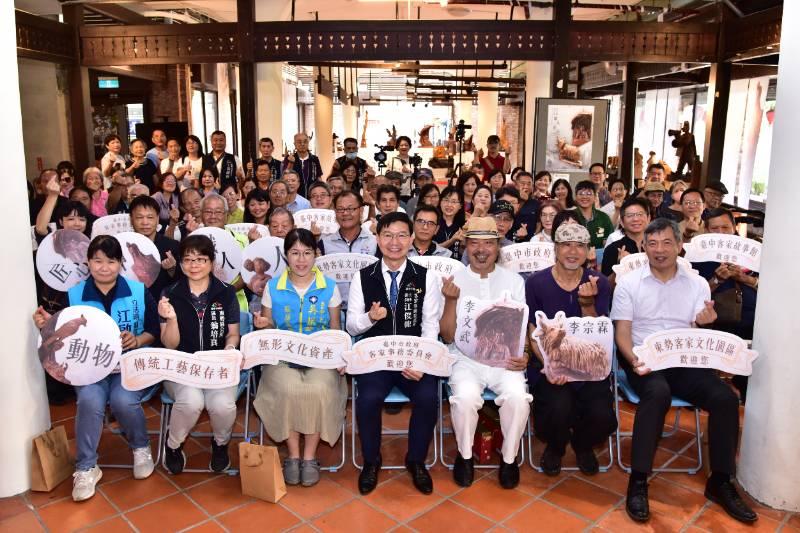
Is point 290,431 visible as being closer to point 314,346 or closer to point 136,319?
point 314,346

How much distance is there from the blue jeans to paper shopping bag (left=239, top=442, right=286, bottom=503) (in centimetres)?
61

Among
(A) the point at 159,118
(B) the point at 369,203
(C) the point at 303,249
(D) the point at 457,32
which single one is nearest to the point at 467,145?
(A) the point at 159,118

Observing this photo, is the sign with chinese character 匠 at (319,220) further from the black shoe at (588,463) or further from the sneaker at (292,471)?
the black shoe at (588,463)

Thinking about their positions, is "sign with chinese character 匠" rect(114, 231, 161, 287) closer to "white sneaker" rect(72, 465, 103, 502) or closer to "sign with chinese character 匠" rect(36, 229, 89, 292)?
"sign with chinese character 匠" rect(36, 229, 89, 292)

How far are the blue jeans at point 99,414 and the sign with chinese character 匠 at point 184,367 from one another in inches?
7.1

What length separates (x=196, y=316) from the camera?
3271 millimetres

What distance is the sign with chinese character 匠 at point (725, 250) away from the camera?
3.93m

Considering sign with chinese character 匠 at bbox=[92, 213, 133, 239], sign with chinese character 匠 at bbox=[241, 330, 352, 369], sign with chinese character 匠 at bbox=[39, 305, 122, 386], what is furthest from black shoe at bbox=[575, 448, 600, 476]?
sign with chinese character 匠 at bbox=[92, 213, 133, 239]

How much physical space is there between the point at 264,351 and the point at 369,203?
3.37 meters

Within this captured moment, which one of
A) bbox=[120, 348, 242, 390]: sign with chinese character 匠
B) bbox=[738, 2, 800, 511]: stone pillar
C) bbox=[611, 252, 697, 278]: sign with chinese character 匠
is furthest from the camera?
bbox=[611, 252, 697, 278]: sign with chinese character 匠

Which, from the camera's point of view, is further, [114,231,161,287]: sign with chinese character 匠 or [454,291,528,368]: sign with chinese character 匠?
[114,231,161,287]: sign with chinese character 匠

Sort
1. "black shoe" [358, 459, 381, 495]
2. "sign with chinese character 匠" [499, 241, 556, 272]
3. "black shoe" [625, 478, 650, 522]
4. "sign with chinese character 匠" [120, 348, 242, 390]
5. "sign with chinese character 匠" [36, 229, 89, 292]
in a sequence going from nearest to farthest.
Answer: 1. "black shoe" [625, 478, 650, 522]
2. "sign with chinese character 匠" [120, 348, 242, 390]
3. "black shoe" [358, 459, 381, 495]
4. "sign with chinese character 匠" [36, 229, 89, 292]
5. "sign with chinese character 匠" [499, 241, 556, 272]

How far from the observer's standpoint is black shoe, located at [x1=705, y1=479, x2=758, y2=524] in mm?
2904

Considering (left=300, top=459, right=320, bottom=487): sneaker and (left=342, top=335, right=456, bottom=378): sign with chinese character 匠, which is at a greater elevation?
(left=342, top=335, right=456, bottom=378): sign with chinese character 匠
